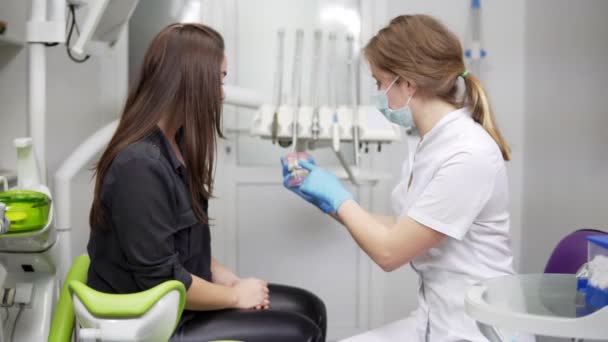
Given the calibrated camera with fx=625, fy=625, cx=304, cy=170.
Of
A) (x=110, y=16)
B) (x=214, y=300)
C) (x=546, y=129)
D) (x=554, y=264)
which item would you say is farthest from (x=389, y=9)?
(x=214, y=300)

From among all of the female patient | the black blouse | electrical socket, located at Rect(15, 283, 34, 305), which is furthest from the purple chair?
electrical socket, located at Rect(15, 283, 34, 305)

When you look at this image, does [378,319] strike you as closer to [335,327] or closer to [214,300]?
[335,327]

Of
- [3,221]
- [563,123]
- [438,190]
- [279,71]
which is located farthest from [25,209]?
[563,123]

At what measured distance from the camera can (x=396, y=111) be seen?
1.46m

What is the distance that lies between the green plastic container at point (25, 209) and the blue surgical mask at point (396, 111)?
2.52ft

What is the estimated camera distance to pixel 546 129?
2.40m

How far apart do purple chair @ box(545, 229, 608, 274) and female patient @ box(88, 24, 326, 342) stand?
0.57 meters

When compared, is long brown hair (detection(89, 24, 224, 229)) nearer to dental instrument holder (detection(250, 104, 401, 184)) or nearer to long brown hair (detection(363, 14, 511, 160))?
long brown hair (detection(363, 14, 511, 160))

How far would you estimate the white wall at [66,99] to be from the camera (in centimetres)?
181

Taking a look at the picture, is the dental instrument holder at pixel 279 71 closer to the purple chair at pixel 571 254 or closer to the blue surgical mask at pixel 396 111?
the blue surgical mask at pixel 396 111

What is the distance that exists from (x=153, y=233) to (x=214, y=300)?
247 mm

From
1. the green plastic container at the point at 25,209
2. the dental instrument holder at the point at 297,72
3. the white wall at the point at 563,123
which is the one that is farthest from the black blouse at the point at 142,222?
the white wall at the point at 563,123

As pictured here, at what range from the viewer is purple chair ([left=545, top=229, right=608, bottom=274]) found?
4.45 feet

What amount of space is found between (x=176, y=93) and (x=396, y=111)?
1.66 ft
